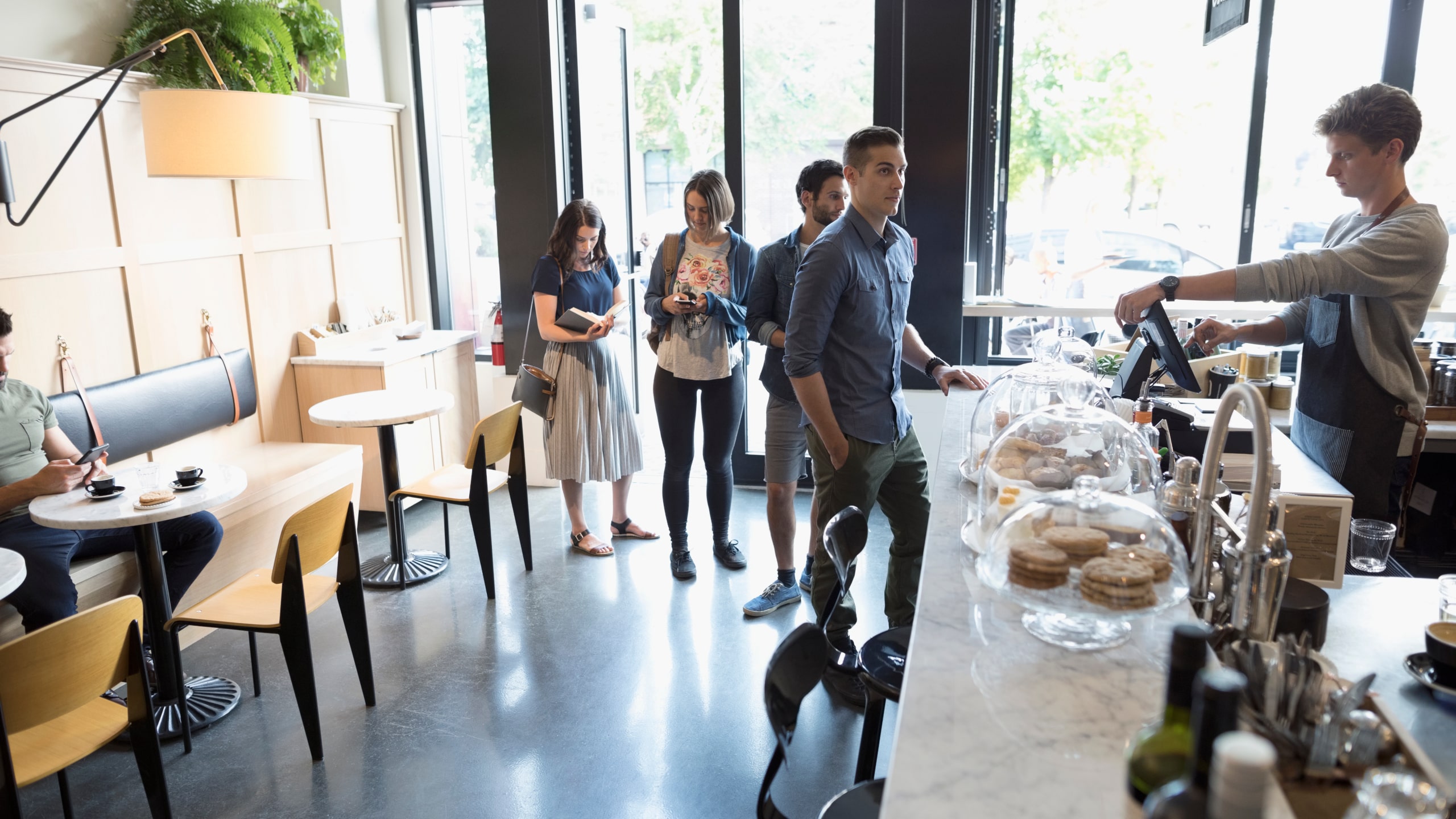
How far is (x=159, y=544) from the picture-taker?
10.8 ft

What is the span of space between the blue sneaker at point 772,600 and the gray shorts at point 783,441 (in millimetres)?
457

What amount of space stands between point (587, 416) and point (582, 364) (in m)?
0.26

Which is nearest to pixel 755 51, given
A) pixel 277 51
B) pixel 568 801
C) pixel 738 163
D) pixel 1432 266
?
pixel 738 163

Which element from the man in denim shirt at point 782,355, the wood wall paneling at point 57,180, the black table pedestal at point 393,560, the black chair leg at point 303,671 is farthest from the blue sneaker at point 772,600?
the wood wall paneling at point 57,180

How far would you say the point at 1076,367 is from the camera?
289 centimetres

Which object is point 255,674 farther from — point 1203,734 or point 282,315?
point 1203,734

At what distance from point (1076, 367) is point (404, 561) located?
318cm

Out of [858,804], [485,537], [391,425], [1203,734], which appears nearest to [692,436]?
[485,537]

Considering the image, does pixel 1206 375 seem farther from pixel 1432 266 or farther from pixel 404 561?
pixel 404 561

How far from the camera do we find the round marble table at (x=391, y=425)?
4.29 m

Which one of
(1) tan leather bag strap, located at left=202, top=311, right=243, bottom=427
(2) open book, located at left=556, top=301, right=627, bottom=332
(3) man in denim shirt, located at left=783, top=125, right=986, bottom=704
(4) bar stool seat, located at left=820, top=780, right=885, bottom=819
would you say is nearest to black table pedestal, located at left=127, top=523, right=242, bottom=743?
(1) tan leather bag strap, located at left=202, top=311, right=243, bottom=427

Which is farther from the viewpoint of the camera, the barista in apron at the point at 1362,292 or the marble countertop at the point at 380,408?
the marble countertop at the point at 380,408

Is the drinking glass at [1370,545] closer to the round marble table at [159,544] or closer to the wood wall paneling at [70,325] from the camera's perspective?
the round marble table at [159,544]

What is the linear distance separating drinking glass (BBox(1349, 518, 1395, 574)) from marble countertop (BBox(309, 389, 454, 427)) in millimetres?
3462
